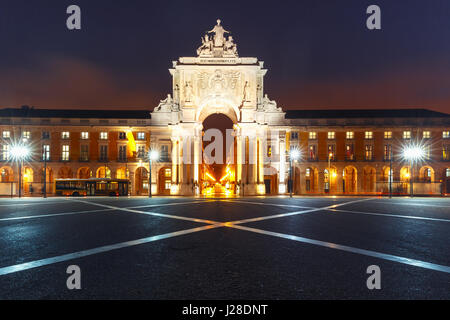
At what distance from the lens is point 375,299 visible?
490 cm

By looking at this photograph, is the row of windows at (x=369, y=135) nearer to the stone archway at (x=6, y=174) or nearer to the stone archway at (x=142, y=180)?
the stone archway at (x=142, y=180)

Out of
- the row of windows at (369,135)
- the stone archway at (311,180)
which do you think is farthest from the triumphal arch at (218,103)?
the row of windows at (369,135)

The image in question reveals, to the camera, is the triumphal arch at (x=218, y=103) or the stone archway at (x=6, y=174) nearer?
the triumphal arch at (x=218, y=103)

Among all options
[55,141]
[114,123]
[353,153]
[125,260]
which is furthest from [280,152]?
[125,260]

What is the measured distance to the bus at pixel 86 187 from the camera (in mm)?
38406

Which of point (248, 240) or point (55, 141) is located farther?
point (55, 141)

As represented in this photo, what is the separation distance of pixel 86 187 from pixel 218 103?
937 inches

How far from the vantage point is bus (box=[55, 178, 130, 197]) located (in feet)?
126

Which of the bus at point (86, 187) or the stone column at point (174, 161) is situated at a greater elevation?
the stone column at point (174, 161)

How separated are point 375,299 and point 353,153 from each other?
1949 inches

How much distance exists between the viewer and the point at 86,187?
38656 millimetres

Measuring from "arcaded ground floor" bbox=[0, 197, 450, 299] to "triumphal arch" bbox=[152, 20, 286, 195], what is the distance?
108ft

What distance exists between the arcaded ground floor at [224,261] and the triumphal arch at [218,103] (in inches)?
1298
